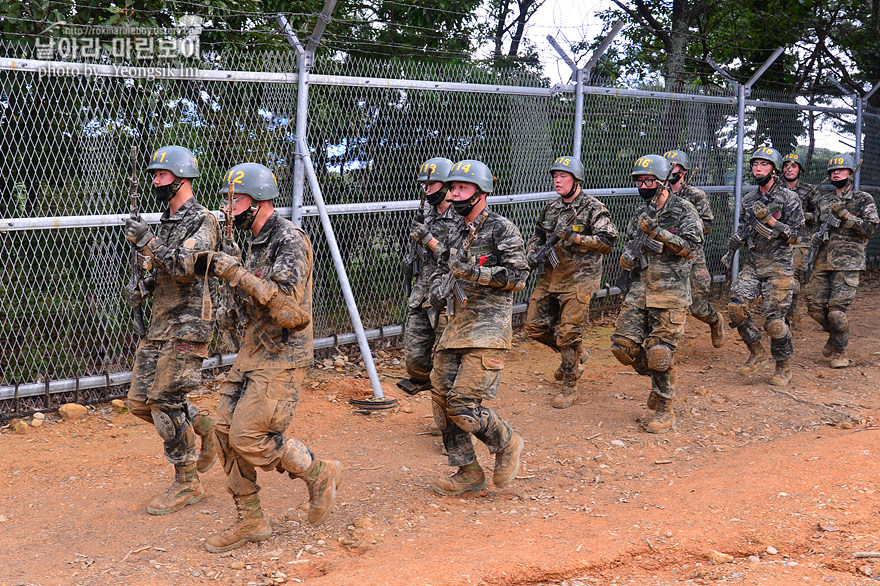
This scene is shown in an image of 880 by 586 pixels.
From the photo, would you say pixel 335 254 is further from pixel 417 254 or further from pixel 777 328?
pixel 777 328

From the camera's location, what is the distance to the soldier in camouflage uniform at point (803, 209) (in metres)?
9.53

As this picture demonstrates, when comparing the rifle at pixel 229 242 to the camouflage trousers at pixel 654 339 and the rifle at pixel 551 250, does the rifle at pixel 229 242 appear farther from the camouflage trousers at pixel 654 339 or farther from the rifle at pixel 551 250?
the camouflage trousers at pixel 654 339

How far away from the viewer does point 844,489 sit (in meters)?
5.30

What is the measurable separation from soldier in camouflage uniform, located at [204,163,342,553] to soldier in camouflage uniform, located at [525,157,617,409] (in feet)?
10.6

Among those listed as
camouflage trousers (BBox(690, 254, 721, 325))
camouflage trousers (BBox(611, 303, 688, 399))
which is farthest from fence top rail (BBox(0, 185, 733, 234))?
camouflage trousers (BBox(611, 303, 688, 399))

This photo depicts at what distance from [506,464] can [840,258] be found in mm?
5406

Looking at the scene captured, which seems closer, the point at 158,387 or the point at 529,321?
the point at 158,387

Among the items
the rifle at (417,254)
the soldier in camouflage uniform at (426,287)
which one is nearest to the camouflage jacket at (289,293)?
the soldier in camouflage uniform at (426,287)

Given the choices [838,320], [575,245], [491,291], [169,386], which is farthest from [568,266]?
[169,386]

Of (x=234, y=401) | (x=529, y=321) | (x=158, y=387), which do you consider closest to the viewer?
(x=234, y=401)

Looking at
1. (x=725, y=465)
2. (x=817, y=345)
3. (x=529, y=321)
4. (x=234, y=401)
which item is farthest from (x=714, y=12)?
(x=234, y=401)

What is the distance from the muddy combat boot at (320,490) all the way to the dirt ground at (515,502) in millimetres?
127

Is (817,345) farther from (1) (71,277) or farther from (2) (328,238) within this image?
(1) (71,277)

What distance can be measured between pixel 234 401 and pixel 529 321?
362cm
